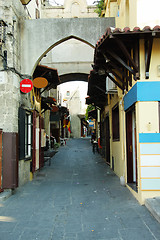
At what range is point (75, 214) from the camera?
215 inches

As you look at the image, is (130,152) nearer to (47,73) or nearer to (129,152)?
(129,152)

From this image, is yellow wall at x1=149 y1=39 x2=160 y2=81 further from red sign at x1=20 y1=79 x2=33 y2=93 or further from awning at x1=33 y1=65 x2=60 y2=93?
awning at x1=33 y1=65 x2=60 y2=93

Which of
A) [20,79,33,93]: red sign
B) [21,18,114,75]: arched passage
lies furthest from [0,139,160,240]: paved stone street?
[21,18,114,75]: arched passage

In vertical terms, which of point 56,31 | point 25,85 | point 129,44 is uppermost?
point 56,31

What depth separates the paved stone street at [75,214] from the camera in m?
4.35

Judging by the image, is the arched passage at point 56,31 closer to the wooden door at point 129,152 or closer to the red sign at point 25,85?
the red sign at point 25,85

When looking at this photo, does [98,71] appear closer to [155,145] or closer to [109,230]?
[155,145]

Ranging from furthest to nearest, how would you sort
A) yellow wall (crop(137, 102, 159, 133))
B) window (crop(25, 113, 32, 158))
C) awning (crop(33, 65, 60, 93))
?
awning (crop(33, 65, 60, 93)) < window (crop(25, 113, 32, 158)) < yellow wall (crop(137, 102, 159, 133))

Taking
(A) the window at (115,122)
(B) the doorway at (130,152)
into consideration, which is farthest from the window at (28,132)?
(A) the window at (115,122)

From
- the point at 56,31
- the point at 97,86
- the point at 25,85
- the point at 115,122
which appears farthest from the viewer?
the point at 97,86

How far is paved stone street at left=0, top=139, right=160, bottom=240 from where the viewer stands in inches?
171

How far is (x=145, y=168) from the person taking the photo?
594 cm

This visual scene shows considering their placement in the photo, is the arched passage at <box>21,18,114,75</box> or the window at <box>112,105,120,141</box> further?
the window at <box>112,105,120,141</box>

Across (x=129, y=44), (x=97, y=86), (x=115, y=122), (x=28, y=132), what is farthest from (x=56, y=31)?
(x=115, y=122)
